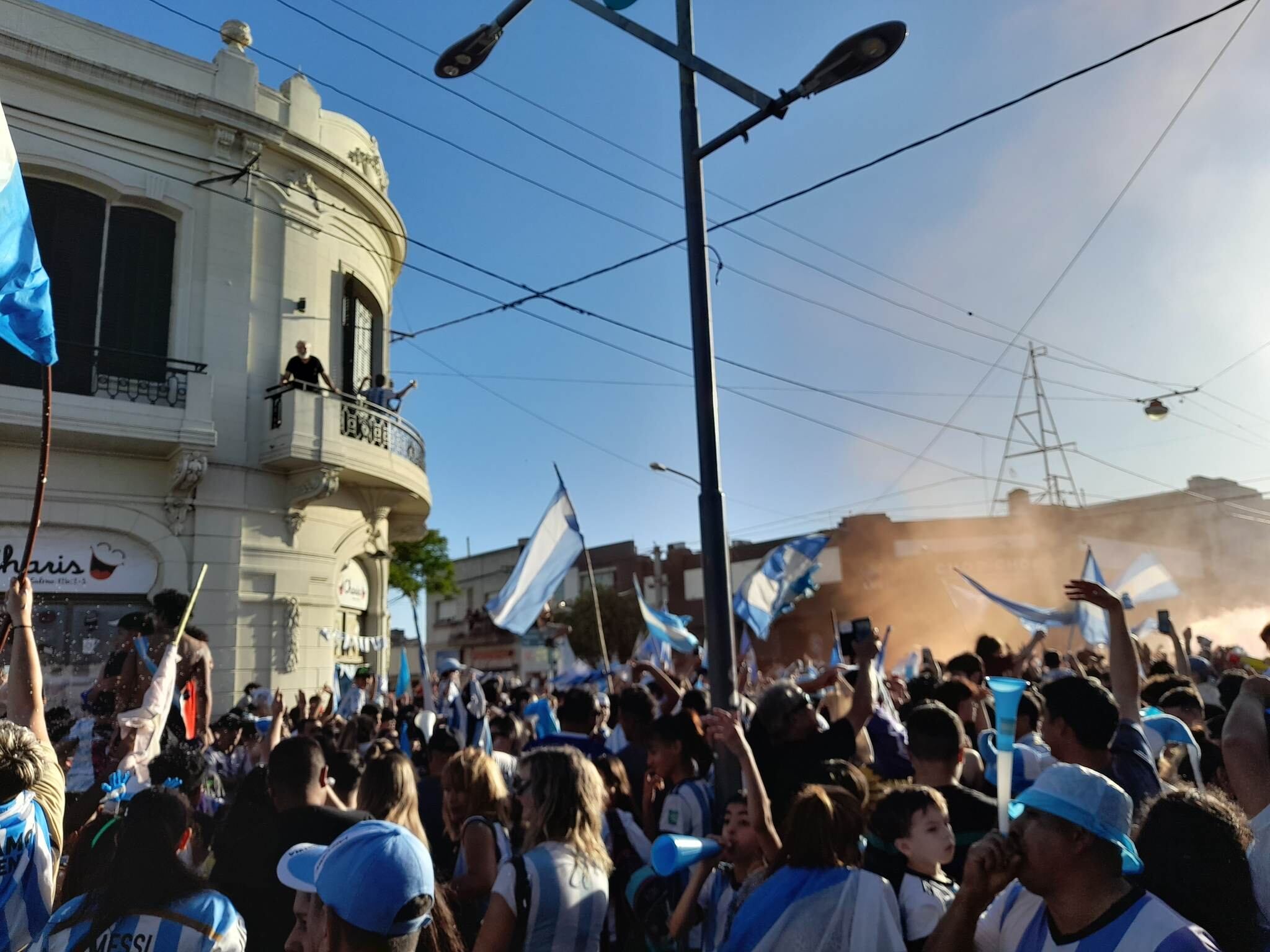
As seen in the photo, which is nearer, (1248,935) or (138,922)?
(1248,935)

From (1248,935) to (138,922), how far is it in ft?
9.46

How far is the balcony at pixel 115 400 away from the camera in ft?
40.9

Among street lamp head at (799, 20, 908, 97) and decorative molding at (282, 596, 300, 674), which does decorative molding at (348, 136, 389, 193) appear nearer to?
decorative molding at (282, 596, 300, 674)

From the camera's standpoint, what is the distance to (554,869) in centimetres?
305

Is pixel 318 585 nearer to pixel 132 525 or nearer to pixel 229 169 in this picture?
pixel 132 525

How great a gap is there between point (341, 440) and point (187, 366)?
2680 millimetres

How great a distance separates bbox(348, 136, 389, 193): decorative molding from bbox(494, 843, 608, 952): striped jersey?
16905 mm

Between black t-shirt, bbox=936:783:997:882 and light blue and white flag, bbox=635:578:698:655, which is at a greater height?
light blue and white flag, bbox=635:578:698:655

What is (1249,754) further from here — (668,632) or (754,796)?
(668,632)

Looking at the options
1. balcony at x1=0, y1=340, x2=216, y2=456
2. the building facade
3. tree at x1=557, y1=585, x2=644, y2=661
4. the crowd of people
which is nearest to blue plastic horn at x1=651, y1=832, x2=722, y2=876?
the crowd of people

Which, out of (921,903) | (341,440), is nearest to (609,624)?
(341,440)

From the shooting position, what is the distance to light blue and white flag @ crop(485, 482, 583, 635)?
8688 mm

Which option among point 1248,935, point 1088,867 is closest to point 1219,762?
point 1248,935

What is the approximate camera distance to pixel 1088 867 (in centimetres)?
214
